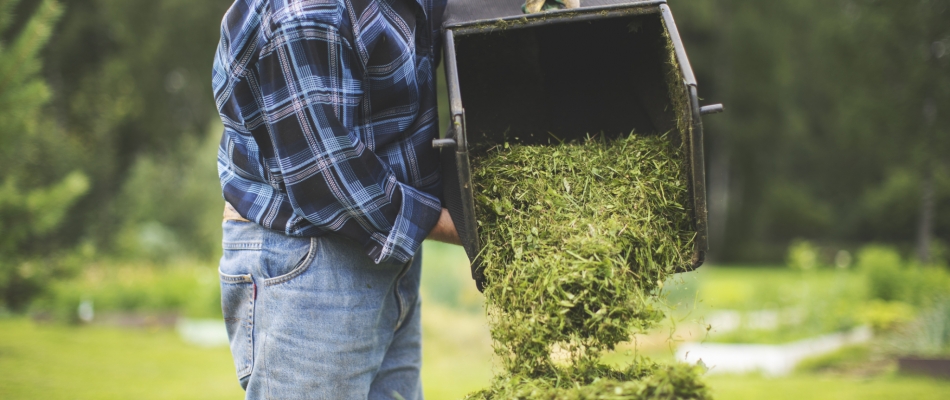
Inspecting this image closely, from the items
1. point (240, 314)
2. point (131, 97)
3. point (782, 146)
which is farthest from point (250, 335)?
point (782, 146)

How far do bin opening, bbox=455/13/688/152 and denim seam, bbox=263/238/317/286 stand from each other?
2.40ft

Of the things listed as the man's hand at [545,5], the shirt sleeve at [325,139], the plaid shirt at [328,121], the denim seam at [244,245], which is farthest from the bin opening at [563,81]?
the denim seam at [244,245]

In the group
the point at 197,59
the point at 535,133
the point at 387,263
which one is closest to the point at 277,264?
the point at 387,263

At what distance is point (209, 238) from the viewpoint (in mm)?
11242

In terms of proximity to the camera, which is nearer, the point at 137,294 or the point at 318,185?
the point at 318,185

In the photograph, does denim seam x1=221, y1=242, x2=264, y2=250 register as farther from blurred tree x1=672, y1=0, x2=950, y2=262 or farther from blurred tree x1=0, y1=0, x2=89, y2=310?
blurred tree x1=672, y1=0, x2=950, y2=262

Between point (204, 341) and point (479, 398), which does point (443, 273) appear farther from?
point (479, 398)

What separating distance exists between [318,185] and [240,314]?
1.58ft

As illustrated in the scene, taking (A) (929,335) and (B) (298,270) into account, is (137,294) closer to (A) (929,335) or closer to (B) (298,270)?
(B) (298,270)

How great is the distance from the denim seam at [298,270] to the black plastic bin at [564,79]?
39cm

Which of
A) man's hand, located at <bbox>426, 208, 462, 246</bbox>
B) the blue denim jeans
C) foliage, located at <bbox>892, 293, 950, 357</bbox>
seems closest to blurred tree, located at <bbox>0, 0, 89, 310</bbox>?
the blue denim jeans

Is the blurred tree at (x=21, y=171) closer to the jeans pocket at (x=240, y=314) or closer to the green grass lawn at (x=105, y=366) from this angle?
the green grass lawn at (x=105, y=366)

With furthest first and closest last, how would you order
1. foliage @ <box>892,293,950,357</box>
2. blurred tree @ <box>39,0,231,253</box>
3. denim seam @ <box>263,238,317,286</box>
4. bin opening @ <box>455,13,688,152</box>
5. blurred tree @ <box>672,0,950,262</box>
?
blurred tree @ <box>672,0,950,262</box>, blurred tree @ <box>39,0,231,253</box>, foliage @ <box>892,293,950,357</box>, bin opening @ <box>455,13,688,152</box>, denim seam @ <box>263,238,317,286</box>

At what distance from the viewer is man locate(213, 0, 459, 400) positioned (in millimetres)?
1722
